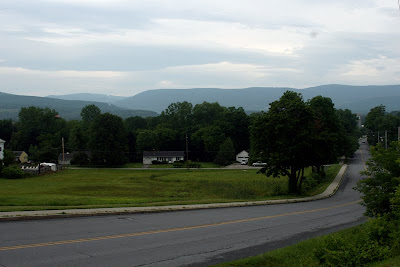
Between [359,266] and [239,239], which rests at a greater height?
[359,266]

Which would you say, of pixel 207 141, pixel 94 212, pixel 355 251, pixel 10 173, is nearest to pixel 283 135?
pixel 94 212

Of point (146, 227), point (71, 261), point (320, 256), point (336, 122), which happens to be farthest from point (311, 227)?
point (336, 122)

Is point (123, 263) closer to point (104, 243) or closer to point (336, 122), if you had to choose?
point (104, 243)

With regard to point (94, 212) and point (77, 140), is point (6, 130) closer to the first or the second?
point (77, 140)

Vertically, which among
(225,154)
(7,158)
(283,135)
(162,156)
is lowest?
(162,156)

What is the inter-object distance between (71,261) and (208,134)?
89.3 metres

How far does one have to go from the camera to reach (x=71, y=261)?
11039 mm

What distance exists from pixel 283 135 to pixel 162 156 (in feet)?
218

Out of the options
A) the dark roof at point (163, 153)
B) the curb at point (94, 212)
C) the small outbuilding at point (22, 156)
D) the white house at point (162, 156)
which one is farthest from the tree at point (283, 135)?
the small outbuilding at point (22, 156)

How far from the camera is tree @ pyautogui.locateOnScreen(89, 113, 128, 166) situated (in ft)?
284

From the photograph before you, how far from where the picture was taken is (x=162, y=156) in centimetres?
10181

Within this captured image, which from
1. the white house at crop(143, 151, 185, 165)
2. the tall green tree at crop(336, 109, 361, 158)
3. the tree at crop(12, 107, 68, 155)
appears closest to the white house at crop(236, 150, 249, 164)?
the white house at crop(143, 151, 185, 165)

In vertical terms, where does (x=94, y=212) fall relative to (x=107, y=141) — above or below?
below

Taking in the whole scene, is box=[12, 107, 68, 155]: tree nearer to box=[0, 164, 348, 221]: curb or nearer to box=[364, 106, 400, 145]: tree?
box=[364, 106, 400, 145]: tree
